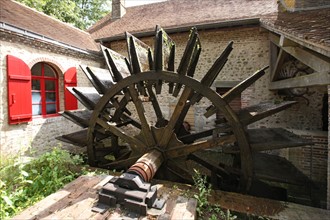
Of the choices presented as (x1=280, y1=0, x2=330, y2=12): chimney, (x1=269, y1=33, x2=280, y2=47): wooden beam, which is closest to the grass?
(x1=269, y1=33, x2=280, y2=47): wooden beam

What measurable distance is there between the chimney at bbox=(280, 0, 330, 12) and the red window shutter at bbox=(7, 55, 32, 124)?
8118 millimetres

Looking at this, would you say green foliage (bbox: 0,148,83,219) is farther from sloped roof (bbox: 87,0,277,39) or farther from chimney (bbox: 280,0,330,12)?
chimney (bbox: 280,0,330,12)

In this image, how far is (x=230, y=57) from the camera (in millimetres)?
6547

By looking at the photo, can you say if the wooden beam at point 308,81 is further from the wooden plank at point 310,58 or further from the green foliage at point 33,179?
the green foliage at point 33,179

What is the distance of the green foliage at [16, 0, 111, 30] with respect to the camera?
10.5m

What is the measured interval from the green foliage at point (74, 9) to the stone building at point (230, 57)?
4369mm

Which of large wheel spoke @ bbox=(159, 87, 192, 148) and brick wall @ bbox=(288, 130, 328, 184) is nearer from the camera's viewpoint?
large wheel spoke @ bbox=(159, 87, 192, 148)

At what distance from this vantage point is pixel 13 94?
14.9 ft

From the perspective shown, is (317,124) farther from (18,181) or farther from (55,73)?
(55,73)

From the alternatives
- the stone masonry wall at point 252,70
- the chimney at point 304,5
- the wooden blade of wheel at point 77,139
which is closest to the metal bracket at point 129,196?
the wooden blade of wheel at point 77,139

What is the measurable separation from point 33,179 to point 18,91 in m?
2.81

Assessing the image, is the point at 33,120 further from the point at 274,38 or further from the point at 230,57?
the point at 274,38

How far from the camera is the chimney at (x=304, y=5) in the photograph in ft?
18.7

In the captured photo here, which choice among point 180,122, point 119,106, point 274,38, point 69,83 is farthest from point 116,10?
point 180,122
